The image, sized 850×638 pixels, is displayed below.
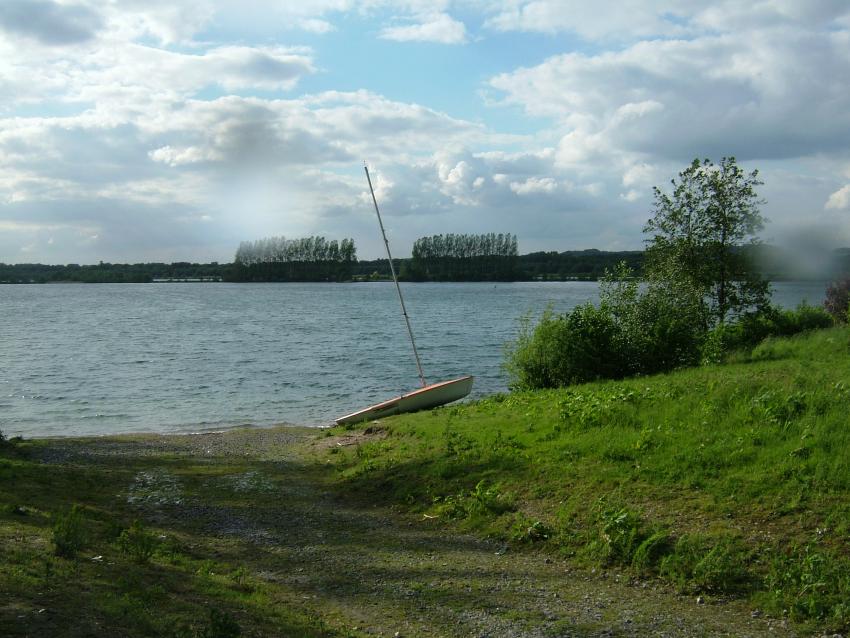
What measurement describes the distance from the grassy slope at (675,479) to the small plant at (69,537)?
4.96 meters

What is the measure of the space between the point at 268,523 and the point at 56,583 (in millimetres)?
4547

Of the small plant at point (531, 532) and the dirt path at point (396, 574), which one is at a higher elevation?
the small plant at point (531, 532)

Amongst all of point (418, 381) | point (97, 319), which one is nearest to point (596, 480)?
point (418, 381)

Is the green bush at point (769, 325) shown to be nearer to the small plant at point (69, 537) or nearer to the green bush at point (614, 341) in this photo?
the green bush at point (614, 341)

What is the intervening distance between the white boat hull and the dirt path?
7.09 metres

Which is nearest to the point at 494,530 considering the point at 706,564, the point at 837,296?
the point at 706,564

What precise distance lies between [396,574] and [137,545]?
114 inches

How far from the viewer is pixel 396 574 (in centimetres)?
855

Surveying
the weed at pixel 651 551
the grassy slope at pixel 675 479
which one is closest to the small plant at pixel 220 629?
the grassy slope at pixel 675 479

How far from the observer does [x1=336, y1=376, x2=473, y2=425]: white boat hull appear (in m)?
21.3

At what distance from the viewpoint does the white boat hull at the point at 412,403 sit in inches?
840

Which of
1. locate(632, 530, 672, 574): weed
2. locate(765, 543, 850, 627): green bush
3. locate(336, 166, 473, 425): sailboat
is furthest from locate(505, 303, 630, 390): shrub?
locate(765, 543, 850, 627): green bush

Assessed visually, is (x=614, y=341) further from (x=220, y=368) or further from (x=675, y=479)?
(x=220, y=368)

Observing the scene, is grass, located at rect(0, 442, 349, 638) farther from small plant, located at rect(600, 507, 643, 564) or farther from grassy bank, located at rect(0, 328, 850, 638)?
small plant, located at rect(600, 507, 643, 564)
